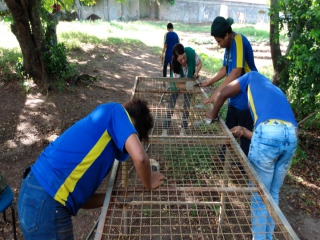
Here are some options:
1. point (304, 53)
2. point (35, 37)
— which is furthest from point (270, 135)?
point (35, 37)

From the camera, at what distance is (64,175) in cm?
140

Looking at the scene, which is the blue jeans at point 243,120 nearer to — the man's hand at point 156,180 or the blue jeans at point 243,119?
the blue jeans at point 243,119

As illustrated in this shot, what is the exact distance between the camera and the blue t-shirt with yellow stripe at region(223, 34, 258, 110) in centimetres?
271

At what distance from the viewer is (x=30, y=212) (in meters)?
1.42

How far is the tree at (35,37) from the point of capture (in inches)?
211

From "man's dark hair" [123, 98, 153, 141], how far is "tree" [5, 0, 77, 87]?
487 centimetres

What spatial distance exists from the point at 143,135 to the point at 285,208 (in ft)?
7.95

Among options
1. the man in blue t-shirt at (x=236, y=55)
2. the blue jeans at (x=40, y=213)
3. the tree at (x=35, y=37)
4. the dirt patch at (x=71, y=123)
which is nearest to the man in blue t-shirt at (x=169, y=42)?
the dirt patch at (x=71, y=123)

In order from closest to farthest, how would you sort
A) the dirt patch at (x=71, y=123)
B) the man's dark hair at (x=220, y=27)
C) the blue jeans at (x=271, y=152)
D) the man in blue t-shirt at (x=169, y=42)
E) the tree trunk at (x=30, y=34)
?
1. the blue jeans at (x=271, y=152)
2. the man's dark hair at (x=220, y=27)
3. the dirt patch at (x=71, y=123)
4. the tree trunk at (x=30, y=34)
5. the man in blue t-shirt at (x=169, y=42)

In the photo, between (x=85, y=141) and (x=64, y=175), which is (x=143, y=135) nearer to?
(x=85, y=141)

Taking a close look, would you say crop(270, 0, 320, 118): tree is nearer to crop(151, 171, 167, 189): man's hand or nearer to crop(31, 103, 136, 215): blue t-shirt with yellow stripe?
crop(151, 171, 167, 189): man's hand

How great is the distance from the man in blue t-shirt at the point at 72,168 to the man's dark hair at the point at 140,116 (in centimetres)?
14

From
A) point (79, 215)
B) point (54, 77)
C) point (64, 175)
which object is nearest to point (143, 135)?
point (64, 175)

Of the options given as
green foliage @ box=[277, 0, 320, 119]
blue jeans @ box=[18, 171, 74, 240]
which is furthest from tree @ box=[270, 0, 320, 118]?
blue jeans @ box=[18, 171, 74, 240]
